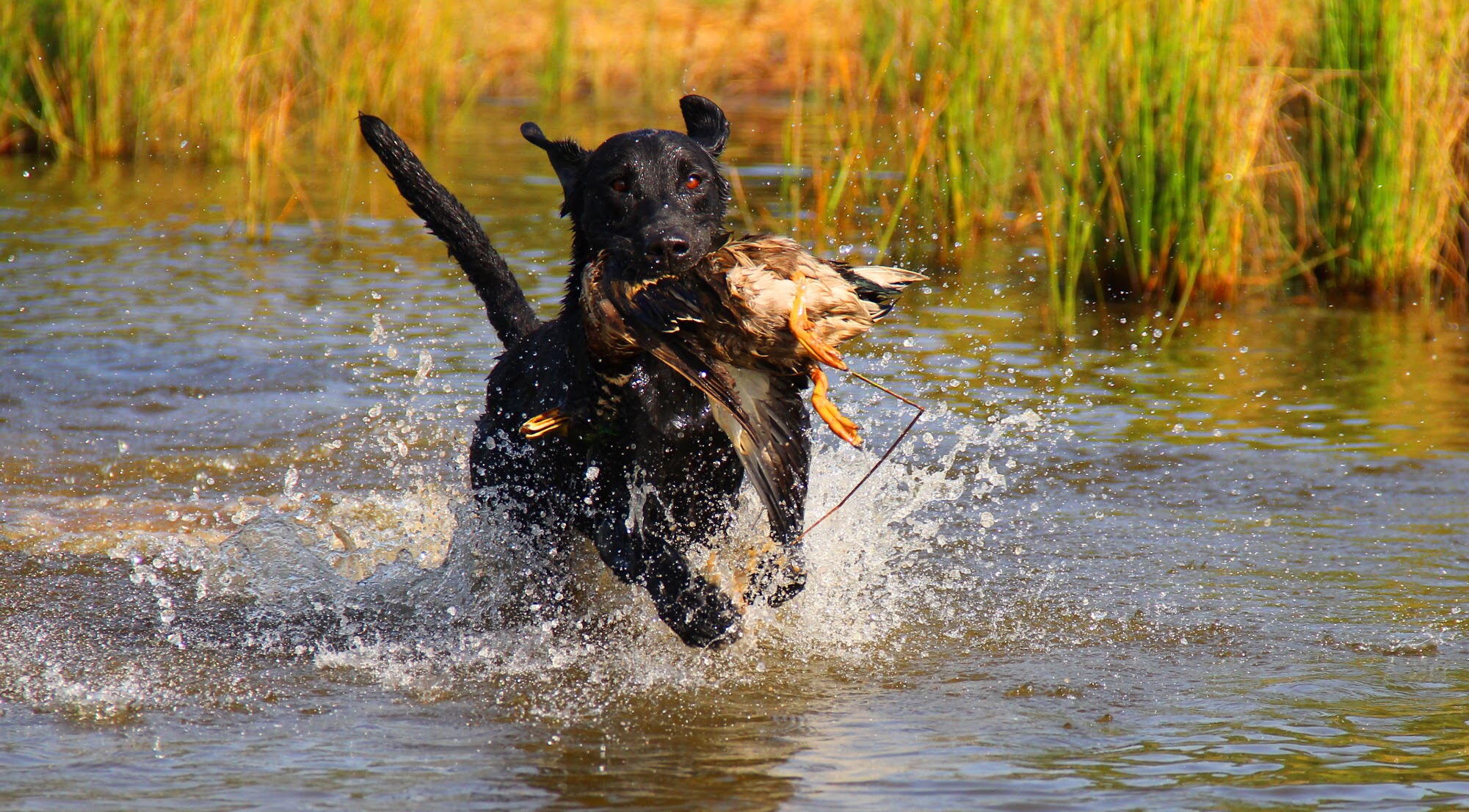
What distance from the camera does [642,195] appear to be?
3.76 metres

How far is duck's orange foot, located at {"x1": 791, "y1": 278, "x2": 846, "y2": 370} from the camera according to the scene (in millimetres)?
3180

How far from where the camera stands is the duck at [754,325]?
3252mm

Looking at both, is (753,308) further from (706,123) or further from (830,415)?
(706,123)

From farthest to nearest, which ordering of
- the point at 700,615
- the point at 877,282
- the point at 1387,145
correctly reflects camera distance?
1. the point at 1387,145
2. the point at 700,615
3. the point at 877,282

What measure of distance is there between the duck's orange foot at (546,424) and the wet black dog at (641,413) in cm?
6

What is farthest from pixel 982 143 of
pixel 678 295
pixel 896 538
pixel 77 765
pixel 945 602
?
pixel 77 765

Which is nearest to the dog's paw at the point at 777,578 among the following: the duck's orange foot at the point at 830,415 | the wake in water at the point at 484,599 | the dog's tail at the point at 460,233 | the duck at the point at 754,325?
the wake in water at the point at 484,599

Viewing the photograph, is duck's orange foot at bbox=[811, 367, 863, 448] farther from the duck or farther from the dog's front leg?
the dog's front leg

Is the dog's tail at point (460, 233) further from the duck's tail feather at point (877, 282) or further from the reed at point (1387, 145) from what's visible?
the reed at point (1387, 145)

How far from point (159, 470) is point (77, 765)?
2.65 m

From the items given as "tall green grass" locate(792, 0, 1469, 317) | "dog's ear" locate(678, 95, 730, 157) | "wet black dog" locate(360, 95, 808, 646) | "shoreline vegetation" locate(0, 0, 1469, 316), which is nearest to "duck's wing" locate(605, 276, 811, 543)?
"wet black dog" locate(360, 95, 808, 646)

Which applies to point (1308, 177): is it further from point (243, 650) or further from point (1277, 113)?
point (243, 650)

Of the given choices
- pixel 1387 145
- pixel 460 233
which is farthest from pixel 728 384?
pixel 1387 145

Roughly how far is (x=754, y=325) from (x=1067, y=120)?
4.82 metres
